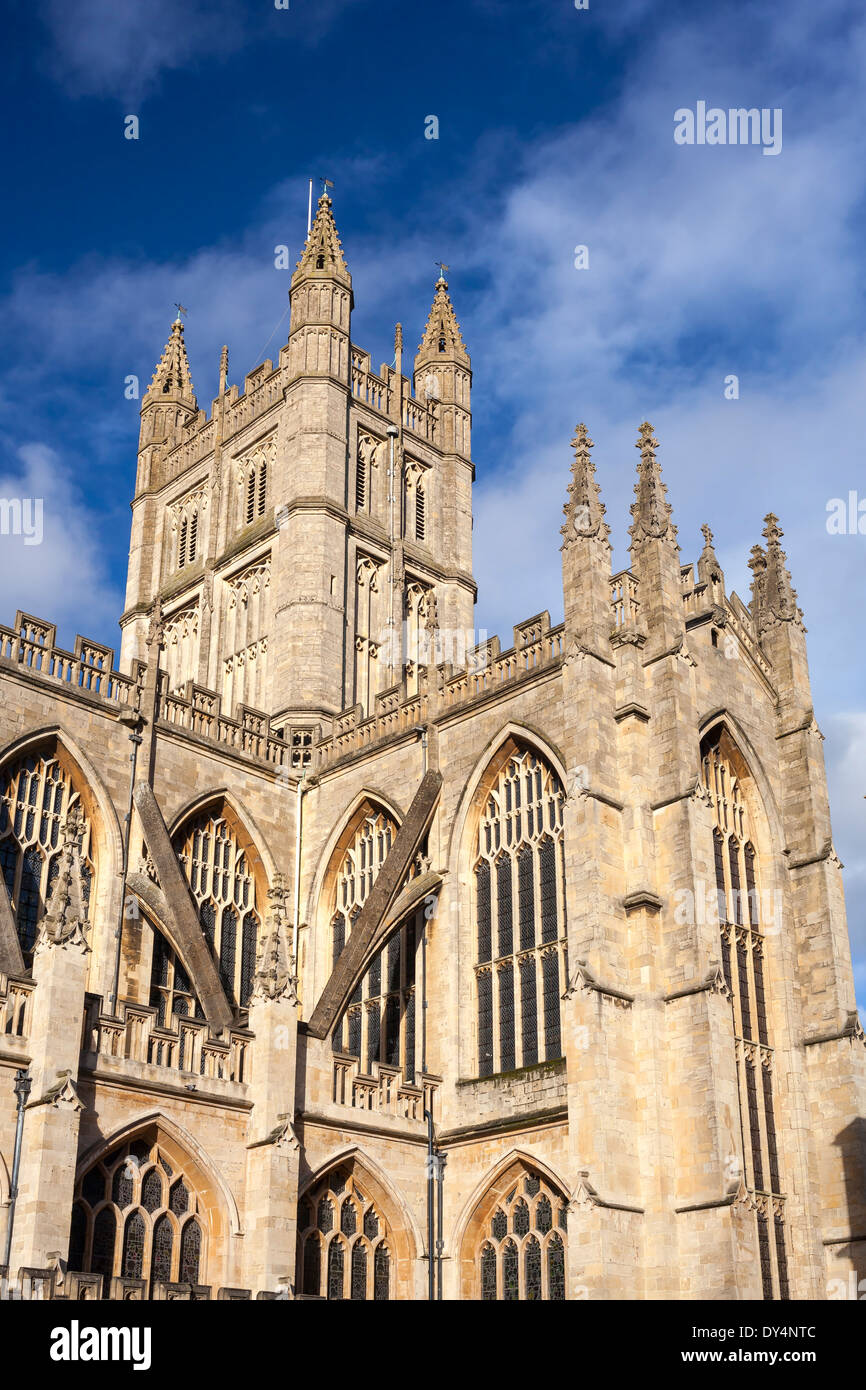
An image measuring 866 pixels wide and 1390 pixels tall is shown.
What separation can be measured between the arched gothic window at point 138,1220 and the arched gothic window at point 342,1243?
6.66 feet

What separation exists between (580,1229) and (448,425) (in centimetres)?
2754

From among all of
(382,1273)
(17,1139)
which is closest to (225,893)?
(382,1273)

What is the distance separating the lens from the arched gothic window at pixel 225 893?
92.9 feet

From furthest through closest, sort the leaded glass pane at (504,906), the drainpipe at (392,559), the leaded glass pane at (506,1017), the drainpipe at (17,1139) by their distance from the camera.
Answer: the drainpipe at (392,559) < the leaded glass pane at (504,906) < the leaded glass pane at (506,1017) < the drainpipe at (17,1139)

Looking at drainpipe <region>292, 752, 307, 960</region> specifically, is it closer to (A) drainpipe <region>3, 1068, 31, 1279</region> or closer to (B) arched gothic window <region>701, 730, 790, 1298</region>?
(B) arched gothic window <region>701, 730, 790, 1298</region>

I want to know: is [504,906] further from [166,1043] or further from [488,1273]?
[166,1043]

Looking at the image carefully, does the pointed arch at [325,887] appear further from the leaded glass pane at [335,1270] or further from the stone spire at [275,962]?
the leaded glass pane at [335,1270]

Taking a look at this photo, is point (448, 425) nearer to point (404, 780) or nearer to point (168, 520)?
point (168, 520)

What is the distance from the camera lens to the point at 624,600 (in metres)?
26.2

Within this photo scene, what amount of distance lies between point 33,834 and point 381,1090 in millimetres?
7882

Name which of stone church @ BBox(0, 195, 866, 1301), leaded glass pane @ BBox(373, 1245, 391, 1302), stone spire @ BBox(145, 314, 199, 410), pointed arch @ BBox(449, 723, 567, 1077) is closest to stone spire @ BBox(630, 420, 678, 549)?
stone church @ BBox(0, 195, 866, 1301)

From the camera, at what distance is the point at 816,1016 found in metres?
25.4

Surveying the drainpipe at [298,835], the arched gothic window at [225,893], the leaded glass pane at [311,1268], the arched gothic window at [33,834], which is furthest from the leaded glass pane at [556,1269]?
the arched gothic window at [33,834]
